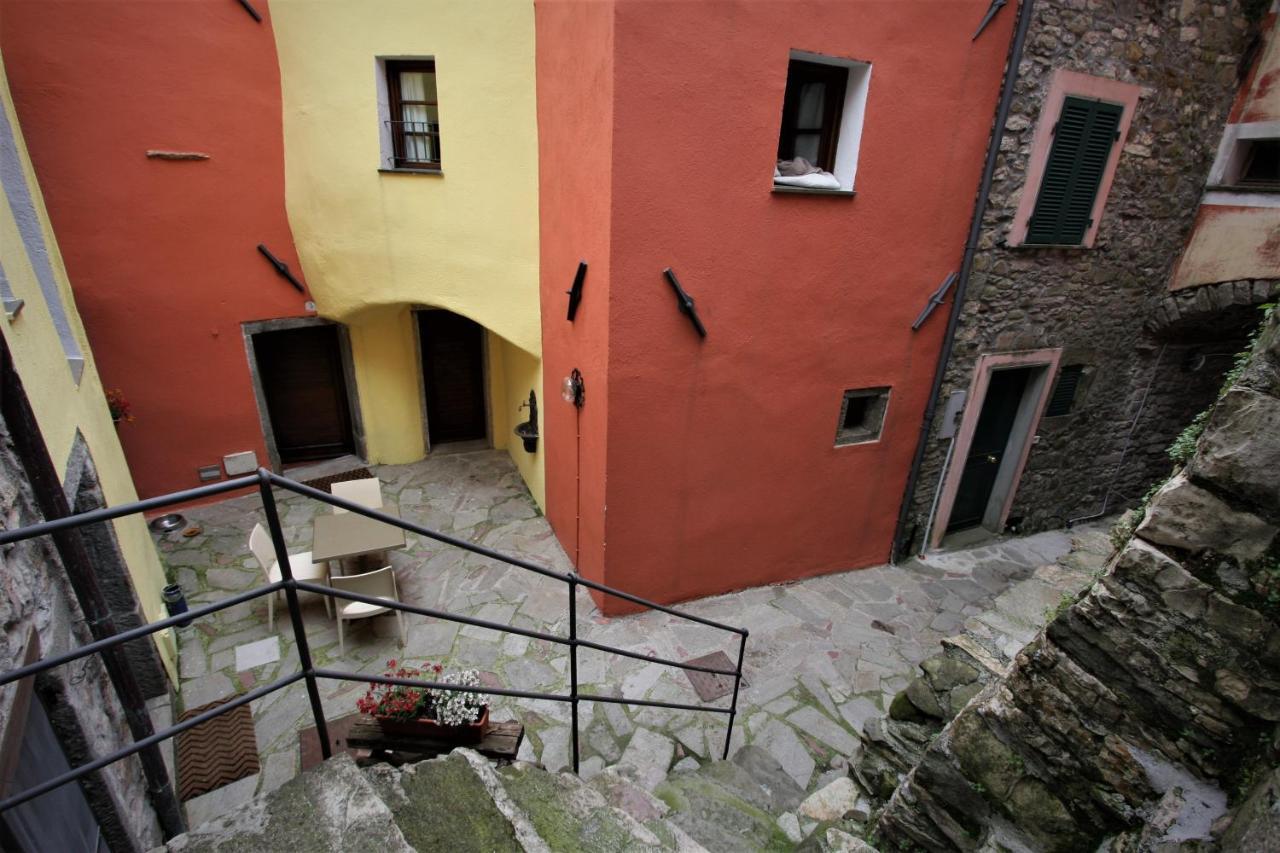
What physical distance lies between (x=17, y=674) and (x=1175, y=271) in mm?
9062

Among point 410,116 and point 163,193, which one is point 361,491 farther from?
point 410,116

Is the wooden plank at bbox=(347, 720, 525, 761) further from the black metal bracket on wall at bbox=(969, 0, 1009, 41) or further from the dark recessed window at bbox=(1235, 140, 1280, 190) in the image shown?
the dark recessed window at bbox=(1235, 140, 1280, 190)

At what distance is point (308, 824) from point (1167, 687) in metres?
2.83

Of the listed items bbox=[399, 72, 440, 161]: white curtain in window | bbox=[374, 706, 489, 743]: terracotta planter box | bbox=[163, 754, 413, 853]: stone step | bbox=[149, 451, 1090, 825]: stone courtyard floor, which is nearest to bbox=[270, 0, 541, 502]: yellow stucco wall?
bbox=[399, 72, 440, 161]: white curtain in window

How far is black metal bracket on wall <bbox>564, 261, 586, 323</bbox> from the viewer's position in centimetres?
472

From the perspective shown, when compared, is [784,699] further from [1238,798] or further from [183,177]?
[183,177]

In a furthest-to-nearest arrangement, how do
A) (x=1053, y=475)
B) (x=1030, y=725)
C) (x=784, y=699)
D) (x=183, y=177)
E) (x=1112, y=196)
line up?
(x=1053, y=475), (x=183, y=177), (x=1112, y=196), (x=784, y=699), (x=1030, y=725)

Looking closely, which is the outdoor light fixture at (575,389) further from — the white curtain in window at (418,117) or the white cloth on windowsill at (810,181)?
the white curtain in window at (418,117)

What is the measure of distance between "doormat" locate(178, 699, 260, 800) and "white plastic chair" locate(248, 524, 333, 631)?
44.3 inches

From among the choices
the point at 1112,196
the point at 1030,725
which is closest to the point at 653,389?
the point at 1030,725

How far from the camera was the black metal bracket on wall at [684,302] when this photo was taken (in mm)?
4398

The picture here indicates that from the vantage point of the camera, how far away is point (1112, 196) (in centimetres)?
556

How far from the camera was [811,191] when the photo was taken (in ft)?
15.0

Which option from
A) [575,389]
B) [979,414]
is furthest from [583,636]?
[979,414]
